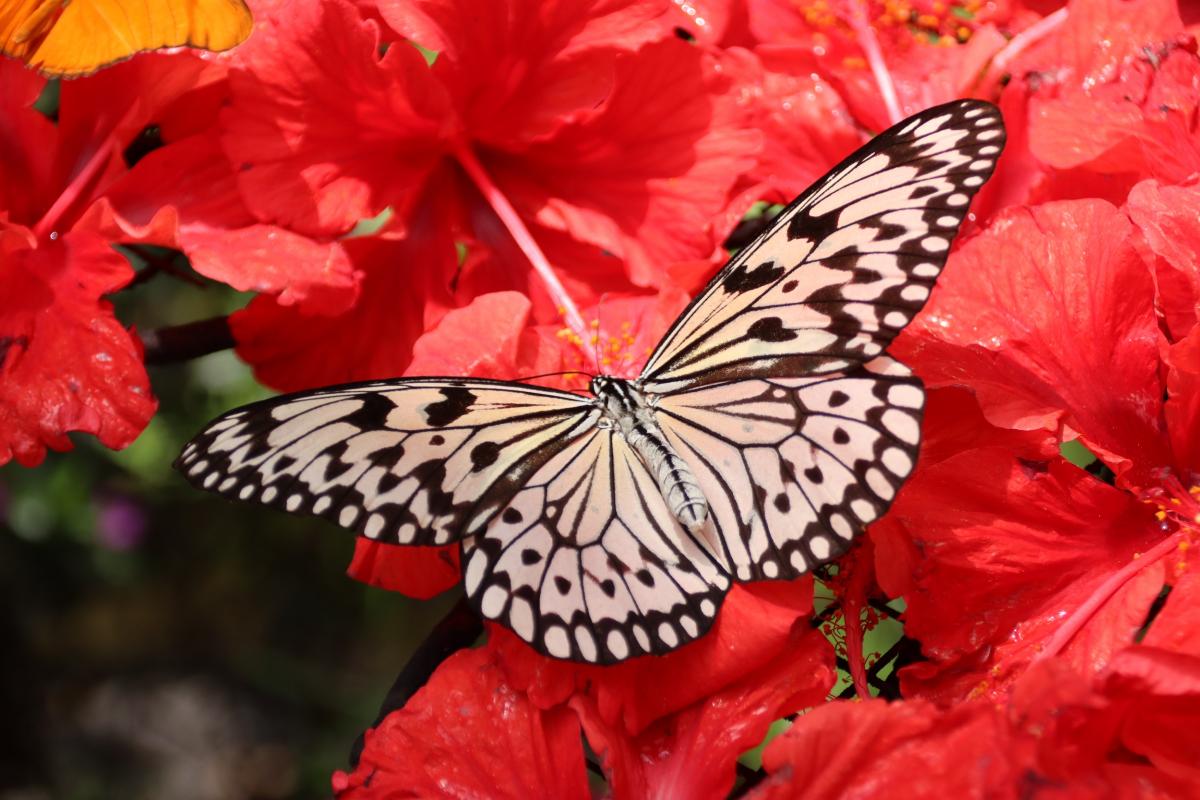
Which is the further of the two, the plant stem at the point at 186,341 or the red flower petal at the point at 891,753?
the plant stem at the point at 186,341

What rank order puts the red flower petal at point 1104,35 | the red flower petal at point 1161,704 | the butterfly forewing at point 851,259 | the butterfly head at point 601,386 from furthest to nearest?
the red flower petal at point 1104,35 → the butterfly head at point 601,386 → the butterfly forewing at point 851,259 → the red flower petal at point 1161,704

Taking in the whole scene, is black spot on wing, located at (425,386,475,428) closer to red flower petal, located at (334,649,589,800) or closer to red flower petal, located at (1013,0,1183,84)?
red flower petal, located at (334,649,589,800)

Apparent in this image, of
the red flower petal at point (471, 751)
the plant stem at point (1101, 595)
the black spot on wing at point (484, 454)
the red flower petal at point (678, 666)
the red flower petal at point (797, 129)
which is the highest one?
the red flower petal at point (797, 129)

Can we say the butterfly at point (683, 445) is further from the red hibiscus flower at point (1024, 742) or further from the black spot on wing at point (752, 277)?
the red hibiscus flower at point (1024, 742)

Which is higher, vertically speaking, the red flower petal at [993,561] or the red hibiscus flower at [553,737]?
the red flower petal at [993,561]

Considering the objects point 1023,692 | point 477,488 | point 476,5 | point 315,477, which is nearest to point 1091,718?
point 1023,692

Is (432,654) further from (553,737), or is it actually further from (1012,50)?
(1012,50)

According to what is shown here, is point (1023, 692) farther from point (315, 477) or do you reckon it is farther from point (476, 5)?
point (476, 5)

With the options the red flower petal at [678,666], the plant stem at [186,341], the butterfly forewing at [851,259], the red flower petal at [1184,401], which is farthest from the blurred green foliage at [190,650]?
the red flower petal at [1184,401]

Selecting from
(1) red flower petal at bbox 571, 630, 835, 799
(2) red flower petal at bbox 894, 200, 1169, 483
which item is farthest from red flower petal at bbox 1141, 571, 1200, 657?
(1) red flower petal at bbox 571, 630, 835, 799
